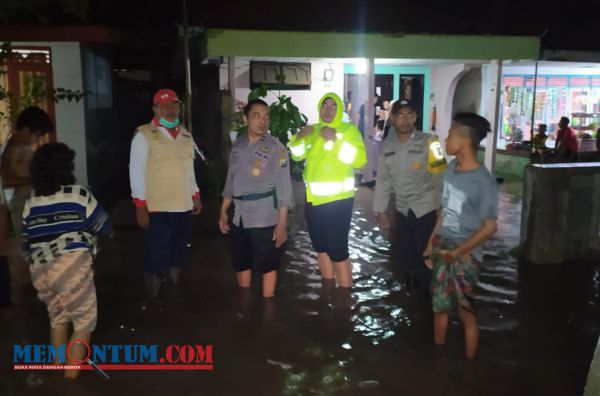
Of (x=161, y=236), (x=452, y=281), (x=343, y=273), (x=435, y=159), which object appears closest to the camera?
(x=452, y=281)

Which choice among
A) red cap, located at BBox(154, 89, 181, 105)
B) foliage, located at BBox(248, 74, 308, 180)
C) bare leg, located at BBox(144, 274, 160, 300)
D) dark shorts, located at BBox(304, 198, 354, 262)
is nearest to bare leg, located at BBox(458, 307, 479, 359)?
dark shorts, located at BBox(304, 198, 354, 262)

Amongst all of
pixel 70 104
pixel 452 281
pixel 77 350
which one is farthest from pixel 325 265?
pixel 70 104

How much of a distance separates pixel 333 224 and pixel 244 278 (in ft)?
3.38

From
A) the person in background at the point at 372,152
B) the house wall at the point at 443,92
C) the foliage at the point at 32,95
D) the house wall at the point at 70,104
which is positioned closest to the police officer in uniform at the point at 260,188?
the foliage at the point at 32,95

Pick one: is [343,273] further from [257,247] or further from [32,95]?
[32,95]

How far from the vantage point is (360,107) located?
12.2 m

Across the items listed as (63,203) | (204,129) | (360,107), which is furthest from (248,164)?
(360,107)

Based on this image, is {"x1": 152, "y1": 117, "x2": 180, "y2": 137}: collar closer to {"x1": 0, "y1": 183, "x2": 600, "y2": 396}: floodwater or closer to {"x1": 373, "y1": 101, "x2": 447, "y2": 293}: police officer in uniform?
{"x1": 0, "y1": 183, "x2": 600, "y2": 396}: floodwater

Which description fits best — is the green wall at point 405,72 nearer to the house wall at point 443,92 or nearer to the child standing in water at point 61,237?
the house wall at point 443,92

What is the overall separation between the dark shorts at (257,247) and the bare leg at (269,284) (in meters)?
0.06

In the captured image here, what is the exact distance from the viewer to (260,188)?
4.98 metres

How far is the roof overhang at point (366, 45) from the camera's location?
8.88 m

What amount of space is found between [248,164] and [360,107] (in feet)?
24.9

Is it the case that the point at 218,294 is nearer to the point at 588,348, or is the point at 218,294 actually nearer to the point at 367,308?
the point at 367,308
